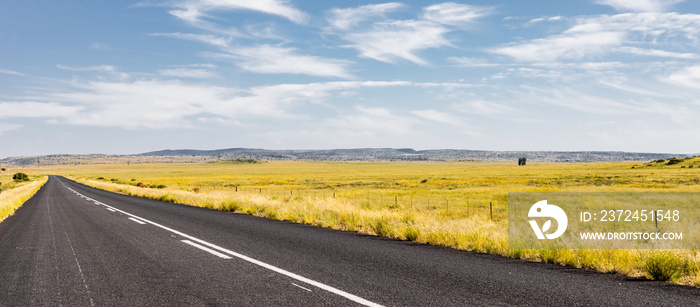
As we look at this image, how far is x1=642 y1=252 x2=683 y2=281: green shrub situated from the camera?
6473 millimetres

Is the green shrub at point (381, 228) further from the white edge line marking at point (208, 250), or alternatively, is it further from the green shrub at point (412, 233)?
the white edge line marking at point (208, 250)

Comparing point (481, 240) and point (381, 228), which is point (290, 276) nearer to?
point (481, 240)

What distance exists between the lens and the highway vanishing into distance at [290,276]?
5605 mm

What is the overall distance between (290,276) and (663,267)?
17.8 ft

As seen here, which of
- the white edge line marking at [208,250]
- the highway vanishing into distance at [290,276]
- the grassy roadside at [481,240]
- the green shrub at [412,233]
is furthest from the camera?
the green shrub at [412,233]

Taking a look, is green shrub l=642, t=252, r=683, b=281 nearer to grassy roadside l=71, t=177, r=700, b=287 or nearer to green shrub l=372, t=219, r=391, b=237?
grassy roadside l=71, t=177, r=700, b=287

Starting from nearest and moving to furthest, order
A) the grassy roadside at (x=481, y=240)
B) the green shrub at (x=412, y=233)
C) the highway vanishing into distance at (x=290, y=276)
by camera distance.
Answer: the highway vanishing into distance at (x=290, y=276), the grassy roadside at (x=481, y=240), the green shrub at (x=412, y=233)

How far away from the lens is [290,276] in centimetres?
683

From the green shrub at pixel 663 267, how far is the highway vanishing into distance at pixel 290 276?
15.8 inches

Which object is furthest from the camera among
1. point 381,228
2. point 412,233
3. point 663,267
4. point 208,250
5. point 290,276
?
point 381,228

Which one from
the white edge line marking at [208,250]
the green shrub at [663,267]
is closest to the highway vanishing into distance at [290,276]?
the white edge line marking at [208,250]

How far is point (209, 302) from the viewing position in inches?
218

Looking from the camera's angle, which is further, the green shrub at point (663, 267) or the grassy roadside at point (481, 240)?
the grassy roadside at point (481, 240)

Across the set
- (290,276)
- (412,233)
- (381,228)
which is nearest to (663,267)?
(412,233)
